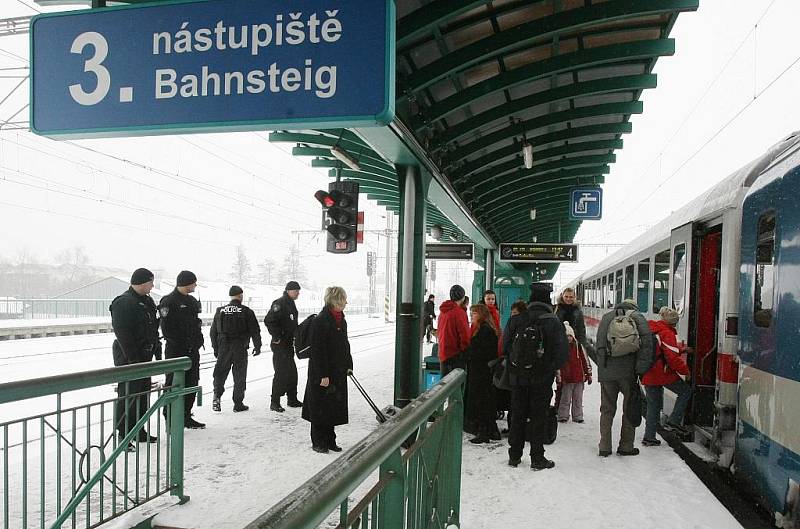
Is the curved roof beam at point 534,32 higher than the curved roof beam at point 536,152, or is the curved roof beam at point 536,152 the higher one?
the curved roof beam at point 534,32

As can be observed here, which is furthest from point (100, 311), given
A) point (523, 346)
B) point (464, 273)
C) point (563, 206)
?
point (464, 273)

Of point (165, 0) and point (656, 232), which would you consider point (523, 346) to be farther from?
point (656, 232)

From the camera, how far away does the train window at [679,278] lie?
6.63 metres

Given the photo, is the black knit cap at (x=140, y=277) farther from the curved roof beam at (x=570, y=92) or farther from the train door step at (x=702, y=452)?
the train door step at (x=702, y=452)

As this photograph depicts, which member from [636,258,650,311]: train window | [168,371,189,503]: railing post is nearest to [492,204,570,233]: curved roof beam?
[636,258,650,311]: train window

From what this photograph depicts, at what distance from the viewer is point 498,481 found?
16.6 ft

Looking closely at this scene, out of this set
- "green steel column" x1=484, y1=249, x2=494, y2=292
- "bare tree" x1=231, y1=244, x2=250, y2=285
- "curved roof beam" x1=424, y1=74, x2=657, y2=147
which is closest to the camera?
"curved roof beam" x1=424, y1=74, x2=657, y2=147

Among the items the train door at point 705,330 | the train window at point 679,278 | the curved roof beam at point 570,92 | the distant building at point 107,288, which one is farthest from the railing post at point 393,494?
the distant building at point 107,288

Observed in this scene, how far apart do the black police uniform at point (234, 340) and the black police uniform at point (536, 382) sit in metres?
3.42

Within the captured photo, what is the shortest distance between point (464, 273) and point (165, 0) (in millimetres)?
57341

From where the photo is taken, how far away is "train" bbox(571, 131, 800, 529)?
386 cm

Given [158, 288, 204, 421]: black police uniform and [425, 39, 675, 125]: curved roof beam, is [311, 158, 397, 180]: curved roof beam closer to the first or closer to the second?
[158, 288, 204, 421]: black police uniform

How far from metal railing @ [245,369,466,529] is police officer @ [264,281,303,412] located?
14.2 ft

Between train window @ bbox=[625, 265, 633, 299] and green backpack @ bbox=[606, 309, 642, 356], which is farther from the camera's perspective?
train window @ bbox=[625, 265, 633, 299]
